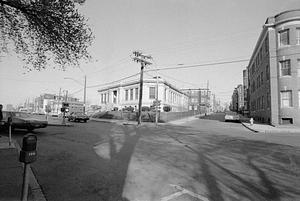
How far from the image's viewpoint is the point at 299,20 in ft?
80.6

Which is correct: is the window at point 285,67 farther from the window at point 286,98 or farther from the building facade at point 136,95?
the building facade at point 136,95

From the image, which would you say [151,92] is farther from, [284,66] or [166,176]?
[166,176]

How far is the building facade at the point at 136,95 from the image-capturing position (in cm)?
4760

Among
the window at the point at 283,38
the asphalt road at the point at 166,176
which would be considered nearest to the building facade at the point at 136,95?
the window at the point at 283,38

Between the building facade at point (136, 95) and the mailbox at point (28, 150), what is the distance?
39.1m

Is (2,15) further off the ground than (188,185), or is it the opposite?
(2,15)

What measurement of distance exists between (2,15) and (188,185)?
12009mm

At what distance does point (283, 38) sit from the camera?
26.0 metres

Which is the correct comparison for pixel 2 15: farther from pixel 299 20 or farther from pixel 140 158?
pixel 299 20

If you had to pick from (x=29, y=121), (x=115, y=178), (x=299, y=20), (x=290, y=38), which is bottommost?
(x=115, y=178)

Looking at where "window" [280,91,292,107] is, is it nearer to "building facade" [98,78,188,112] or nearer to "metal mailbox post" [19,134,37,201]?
"building facade" [98,78,188,112]

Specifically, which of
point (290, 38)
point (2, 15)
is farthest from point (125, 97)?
point (2, 15)

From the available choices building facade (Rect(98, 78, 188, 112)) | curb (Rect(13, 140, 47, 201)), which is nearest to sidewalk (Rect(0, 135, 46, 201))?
curb (Rect(13, 140, 47, 201))

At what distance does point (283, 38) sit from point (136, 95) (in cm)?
3206
